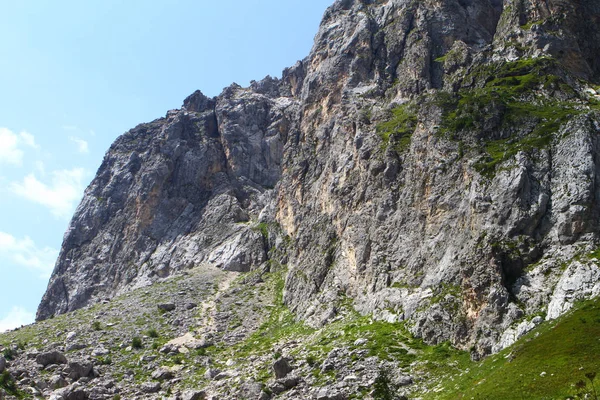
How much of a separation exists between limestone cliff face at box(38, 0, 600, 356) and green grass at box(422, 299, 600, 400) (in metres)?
4.41

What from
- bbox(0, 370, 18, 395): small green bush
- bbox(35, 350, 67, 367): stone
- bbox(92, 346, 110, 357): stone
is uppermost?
bbox(35, 350, 67, 367): stone

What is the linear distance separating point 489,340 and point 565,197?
1895cm

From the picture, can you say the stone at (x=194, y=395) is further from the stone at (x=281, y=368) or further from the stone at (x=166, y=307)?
the stone at (x=166, y=307)

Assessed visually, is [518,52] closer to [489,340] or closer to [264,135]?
[489,340]

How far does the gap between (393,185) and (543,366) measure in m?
51.9

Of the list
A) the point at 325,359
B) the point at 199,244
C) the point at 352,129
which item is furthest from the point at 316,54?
the point at 325,359

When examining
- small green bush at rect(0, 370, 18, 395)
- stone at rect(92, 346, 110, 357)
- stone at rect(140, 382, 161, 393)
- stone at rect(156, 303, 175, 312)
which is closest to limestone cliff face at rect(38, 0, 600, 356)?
stone at rect(140, 382, 161, 393)

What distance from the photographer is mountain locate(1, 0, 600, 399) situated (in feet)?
174

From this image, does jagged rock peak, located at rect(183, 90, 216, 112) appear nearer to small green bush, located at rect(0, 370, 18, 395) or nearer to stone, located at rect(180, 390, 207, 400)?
small green bush, located at rect(0, 370, 18, 395)

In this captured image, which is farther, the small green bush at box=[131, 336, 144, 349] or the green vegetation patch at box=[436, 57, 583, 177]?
the small green bush at box=[131, 336, 144, 349]

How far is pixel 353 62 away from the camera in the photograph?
439 feet

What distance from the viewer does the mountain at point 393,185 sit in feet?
174

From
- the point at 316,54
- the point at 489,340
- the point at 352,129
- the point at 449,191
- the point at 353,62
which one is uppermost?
the point at 316,54

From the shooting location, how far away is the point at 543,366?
3409 cm
